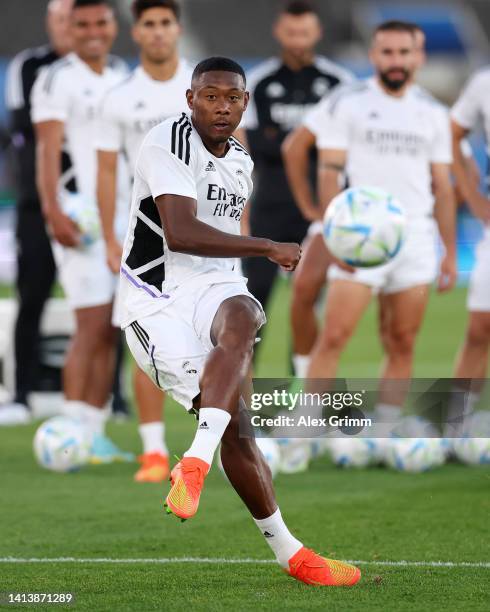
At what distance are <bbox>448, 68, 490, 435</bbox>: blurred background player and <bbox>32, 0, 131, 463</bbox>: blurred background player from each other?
2.18 m

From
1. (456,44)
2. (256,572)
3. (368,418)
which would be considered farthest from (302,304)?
(456,44)

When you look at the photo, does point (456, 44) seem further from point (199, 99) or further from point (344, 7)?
point (199, 99)

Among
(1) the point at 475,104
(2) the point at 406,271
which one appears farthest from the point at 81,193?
(1) the point at 475,104

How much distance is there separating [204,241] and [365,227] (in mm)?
2209

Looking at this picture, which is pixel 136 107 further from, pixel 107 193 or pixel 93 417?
pixel 93 417

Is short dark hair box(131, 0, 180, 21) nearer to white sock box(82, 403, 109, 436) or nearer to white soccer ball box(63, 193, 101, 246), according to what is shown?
white soccer ball box(63, 193, 101, 246)

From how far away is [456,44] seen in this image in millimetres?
30172

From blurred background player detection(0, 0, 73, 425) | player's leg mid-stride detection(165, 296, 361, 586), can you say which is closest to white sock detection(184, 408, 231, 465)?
player's leg mid-stride detection(165, 296, 361, 586)

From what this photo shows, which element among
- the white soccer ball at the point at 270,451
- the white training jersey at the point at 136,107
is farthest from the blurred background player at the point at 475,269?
the white training jersey at the point at 136,107

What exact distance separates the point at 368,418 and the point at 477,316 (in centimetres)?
257

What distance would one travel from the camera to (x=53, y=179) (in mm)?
8961

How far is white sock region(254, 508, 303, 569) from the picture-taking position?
17.2 ft

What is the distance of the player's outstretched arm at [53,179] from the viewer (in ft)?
29.1

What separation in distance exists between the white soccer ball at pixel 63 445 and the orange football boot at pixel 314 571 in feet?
10.4
